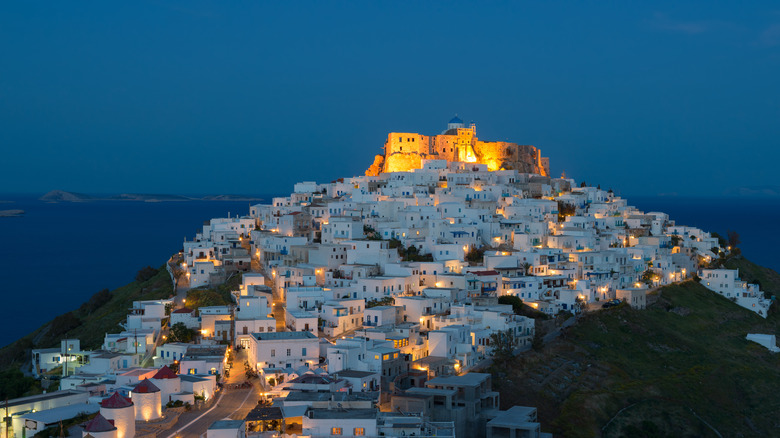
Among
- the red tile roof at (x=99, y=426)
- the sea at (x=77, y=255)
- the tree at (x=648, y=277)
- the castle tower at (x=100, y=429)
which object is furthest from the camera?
the sea at (x=77, y=255)

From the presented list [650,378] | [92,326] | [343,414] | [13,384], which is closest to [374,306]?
[650,378]

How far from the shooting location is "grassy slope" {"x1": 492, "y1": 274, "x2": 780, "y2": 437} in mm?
31453

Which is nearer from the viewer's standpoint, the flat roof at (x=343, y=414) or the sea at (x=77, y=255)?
the flat roof at (x=343, y=414)

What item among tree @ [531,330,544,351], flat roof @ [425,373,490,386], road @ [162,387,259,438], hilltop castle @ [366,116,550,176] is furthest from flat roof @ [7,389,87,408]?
hilltop castle @ [366,116,550,176]

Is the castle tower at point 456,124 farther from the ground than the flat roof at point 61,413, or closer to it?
farther from the ground

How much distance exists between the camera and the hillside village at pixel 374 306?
84.3 ft

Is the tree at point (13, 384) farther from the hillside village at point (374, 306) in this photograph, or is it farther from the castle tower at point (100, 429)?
the castle tower at point (100, 429)

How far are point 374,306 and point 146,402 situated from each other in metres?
13.2

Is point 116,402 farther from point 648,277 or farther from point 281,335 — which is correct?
point 648,277

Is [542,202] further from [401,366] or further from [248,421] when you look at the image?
[248,421]

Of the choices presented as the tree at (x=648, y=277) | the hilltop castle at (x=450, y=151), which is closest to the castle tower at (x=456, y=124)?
the hilltop castle at (x=450, y=151)

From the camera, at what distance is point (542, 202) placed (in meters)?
53.5

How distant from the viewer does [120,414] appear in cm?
2294

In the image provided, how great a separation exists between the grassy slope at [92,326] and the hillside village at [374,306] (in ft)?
6.13
